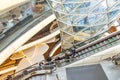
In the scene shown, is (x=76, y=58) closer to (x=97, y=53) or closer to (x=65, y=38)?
(x=97, y=53)

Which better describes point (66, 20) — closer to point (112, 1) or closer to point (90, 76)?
point (112, 1)

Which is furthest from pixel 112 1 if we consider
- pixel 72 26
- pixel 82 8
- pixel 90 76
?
pixel 90 76

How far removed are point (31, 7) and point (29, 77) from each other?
5.71m

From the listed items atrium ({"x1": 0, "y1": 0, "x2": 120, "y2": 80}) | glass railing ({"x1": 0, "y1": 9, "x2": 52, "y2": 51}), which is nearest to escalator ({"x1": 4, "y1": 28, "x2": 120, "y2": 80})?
atrium ({"x1": 0, "y1": 0, "x2": 120, "y2": 80})

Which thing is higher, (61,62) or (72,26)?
(72,26)

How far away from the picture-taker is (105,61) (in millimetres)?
7824

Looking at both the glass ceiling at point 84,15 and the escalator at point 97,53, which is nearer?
the escalator at point 97,53

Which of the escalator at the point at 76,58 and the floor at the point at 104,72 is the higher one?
the escalator at the point at 76,58

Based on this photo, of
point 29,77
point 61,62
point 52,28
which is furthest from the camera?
point 52,28

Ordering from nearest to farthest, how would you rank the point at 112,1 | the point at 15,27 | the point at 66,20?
the point at 15,27 → the point at 112,1 → the point at 66,20

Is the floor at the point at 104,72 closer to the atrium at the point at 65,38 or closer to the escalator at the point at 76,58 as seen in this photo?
the atrium at the point at 65,38

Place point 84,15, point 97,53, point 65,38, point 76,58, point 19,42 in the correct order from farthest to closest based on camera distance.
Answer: point 65,38
point 84,15
point 19,42
point 76,58
point 97,53

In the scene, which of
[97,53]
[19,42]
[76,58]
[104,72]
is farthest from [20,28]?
[104,72]

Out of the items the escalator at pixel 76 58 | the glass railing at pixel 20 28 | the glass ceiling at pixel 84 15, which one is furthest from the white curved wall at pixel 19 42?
the escalator at pixel 76 58
